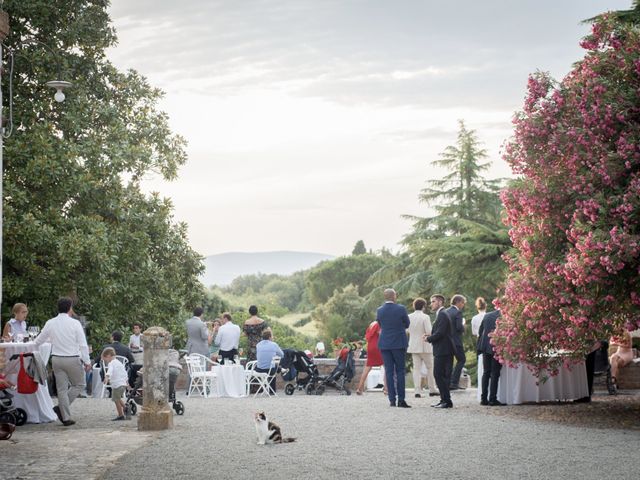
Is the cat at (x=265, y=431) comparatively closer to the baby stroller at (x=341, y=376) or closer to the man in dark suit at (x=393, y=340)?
the man in dark suit at (x=393, y=340)

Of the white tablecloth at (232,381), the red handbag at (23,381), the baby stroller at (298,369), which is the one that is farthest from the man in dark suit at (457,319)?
the red handbag at (23,381)

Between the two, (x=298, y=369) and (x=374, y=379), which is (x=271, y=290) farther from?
(x=298, y=369)

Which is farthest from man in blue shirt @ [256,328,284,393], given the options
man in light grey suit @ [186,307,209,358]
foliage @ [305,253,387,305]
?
foliage @ [305,253,387,305]

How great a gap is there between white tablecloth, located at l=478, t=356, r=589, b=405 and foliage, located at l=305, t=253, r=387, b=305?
78.0 m

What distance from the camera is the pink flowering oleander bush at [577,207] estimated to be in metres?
14.2

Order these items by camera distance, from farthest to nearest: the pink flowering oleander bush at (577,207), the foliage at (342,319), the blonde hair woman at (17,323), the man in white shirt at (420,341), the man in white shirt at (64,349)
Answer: the foliage at (342,319) < the man in white shirt at (420,341) < the blonde hair woman at (17,323) < the man in white shirt at (64,349) < the pink flowering oleander bush at (577,207)

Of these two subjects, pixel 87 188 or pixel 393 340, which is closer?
pixel 393 340

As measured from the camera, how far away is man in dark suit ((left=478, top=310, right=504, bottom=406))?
1770 centimetres

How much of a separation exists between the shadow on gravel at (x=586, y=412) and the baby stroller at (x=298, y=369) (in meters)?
6.40

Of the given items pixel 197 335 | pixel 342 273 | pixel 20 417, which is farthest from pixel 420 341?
pixel 342 273

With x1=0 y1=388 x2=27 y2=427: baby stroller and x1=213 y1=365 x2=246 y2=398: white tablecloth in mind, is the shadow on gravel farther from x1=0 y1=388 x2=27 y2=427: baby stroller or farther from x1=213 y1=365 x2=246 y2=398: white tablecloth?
x1=0 y1=388 x2=27 y2=427: baby stroller

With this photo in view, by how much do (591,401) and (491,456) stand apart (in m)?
8.52

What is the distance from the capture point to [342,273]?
3875 inches

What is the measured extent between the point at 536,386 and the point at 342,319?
63.4m
